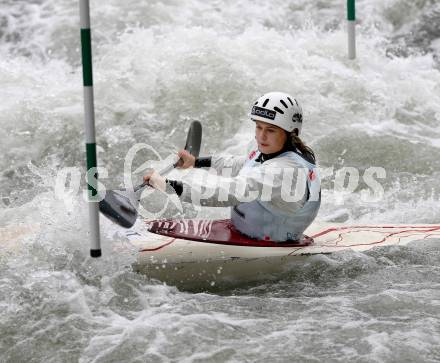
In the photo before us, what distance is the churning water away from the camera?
13.1 feet

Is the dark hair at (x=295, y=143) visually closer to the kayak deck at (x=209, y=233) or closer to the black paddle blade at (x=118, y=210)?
the kayak deck at (x=209, y=233)

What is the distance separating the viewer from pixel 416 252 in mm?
4969

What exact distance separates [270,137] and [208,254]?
26.8 inches

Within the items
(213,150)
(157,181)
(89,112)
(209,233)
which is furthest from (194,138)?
(213,150)

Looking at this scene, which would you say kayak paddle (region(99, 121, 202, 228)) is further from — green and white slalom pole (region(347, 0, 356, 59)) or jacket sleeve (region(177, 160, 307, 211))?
green and white slalom pole (region(347, 0, 356, 59))

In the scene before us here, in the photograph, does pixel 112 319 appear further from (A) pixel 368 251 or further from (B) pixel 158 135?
(B) pixel 158 135

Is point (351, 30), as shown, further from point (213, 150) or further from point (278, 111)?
point (278, 111)

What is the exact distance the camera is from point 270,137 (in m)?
4.42

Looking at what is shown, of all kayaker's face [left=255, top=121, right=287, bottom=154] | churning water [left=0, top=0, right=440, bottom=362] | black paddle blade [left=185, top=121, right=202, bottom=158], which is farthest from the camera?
black paddle blade [left=185, top=121, right=202, bottom=158]

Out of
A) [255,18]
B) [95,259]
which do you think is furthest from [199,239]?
[255,18]

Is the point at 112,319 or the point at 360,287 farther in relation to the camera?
the point at 360,287

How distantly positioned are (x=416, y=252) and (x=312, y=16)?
5789 millimetres

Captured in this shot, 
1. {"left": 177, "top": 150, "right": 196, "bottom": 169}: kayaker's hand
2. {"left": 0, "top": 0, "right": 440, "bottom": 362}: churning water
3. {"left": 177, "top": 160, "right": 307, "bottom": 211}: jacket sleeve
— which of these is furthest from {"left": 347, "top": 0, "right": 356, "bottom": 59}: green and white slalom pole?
{"left": 177, "top": 160, "right": 307, "bottom": 211}: jacket sleeve

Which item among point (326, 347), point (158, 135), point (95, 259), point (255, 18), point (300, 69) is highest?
point (255, 18)
